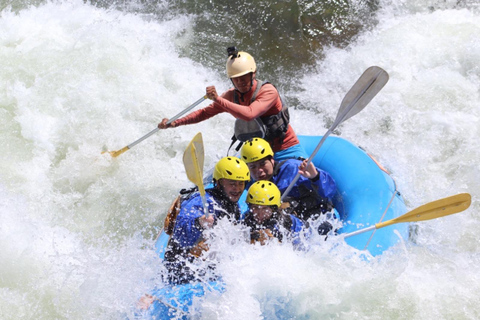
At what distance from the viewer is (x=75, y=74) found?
20.2 ft

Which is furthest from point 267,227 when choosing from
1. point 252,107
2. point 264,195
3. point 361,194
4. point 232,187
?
point 361,194

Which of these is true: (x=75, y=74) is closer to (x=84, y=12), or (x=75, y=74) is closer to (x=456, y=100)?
(x=84, y=12)

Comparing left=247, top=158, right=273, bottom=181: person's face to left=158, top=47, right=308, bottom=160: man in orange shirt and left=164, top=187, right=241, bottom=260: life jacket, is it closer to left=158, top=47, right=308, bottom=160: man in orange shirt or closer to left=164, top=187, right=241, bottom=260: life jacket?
left=158, top=47, right=308, bottom=160: man in orange shirt

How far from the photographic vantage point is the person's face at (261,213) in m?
3.30

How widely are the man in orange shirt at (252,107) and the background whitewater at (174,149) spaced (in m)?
1.06

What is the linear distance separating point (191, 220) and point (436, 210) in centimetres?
166

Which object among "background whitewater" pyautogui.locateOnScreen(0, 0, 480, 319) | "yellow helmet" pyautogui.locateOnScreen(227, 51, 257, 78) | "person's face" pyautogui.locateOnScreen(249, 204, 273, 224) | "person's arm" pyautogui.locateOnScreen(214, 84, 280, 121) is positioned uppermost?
"yellow helmet" pyautogui.locateOnScreen(227, 51, 257, 78)

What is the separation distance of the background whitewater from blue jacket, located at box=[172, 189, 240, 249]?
21 cm

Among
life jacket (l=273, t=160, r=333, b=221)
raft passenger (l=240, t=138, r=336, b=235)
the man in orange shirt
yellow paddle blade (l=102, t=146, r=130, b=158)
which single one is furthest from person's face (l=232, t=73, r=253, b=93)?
yellow paddle blade (l=102, t=146, r=130, b=158)

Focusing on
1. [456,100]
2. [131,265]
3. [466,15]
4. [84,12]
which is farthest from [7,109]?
[466,15]

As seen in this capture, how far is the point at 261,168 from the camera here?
3.75 meters

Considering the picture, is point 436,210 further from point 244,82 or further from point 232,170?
point 244,82

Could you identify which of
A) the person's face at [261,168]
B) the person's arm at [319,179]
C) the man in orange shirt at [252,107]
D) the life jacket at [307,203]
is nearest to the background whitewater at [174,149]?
the life jacket at [307,203]

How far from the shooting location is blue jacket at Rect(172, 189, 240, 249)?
10.5 feet
